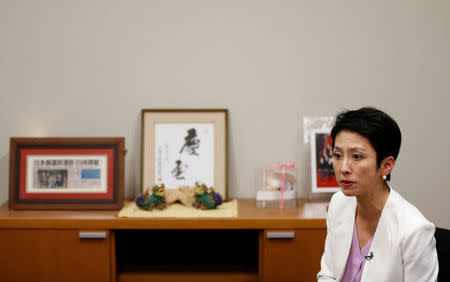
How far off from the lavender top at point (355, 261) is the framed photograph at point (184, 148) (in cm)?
92

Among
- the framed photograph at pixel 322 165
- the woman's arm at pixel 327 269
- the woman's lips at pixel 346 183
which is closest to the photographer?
the woman's lips at pixel 346 183

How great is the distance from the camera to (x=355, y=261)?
4.99 feet

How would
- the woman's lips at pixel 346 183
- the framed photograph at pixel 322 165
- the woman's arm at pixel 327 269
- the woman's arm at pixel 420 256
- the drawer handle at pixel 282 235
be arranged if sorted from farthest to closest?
the framed photograph at pixel 322 165, the drawer handle at pixel 282 235, the woman's arm at pixel 327 269, the woman's lips at pixel 346 183, the woman's arm at pixel 420 256

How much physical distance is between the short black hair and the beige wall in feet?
3.33

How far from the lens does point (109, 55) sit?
7.91 ft

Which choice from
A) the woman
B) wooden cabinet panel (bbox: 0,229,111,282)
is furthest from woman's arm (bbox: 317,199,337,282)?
wooden cabinet panel (bbox: 0,229,111,282)

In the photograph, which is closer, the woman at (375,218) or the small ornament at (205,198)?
the woman at (375,218)

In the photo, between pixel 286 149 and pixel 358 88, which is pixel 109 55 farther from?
pixel 358 88

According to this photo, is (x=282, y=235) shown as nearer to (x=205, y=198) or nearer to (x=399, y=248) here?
(x=205, y=198)

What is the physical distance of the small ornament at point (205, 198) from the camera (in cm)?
214

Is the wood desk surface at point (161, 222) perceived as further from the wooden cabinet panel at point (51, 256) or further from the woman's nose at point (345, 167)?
the woman's nose at point (345, 167)

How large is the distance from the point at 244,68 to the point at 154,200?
839mm

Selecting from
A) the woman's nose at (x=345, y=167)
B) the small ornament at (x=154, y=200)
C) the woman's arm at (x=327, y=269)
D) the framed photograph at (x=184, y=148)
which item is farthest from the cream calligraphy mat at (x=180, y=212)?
the woman's nose at (x=345, y=167)

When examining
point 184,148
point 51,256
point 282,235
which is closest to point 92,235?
point 51,256
